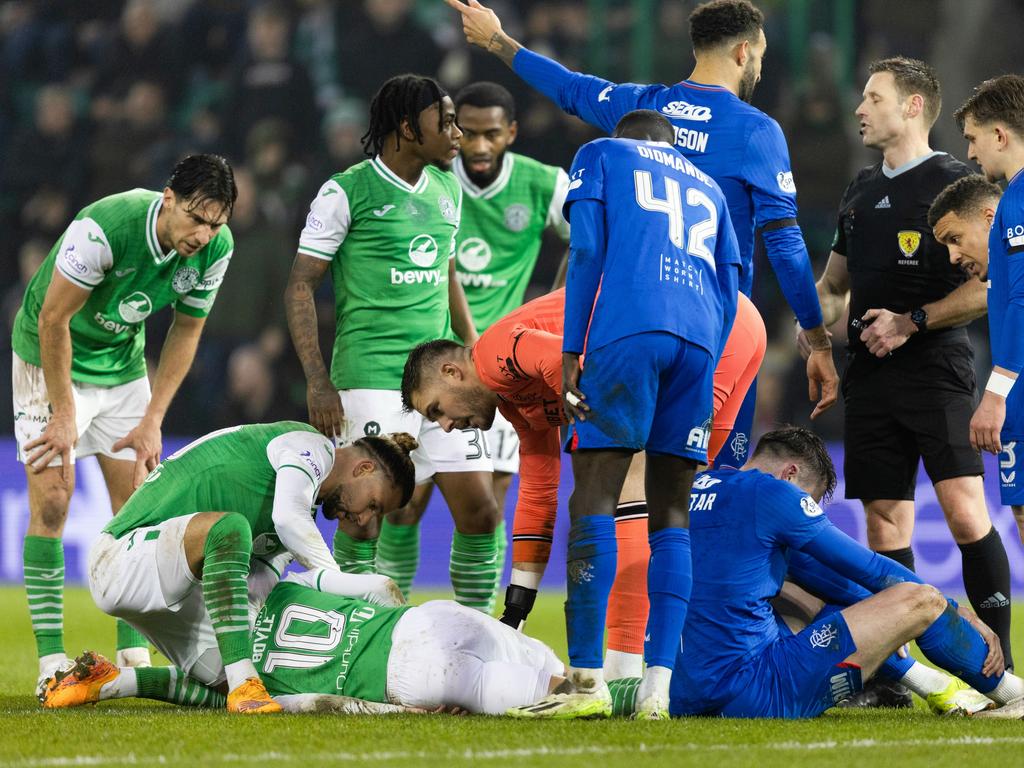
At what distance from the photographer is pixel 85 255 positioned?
5309 mm

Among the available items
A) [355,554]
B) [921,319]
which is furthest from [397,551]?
[921,319]

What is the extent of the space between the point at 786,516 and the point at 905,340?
4.89 ft

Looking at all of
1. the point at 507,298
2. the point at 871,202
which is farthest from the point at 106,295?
the point at 871,202

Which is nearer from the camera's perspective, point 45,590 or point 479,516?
point 45,590

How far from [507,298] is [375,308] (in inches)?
51.4

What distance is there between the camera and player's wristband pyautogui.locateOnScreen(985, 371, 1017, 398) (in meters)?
4.31

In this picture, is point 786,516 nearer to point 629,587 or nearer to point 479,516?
point 629,587

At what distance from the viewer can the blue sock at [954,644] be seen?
4027 mm

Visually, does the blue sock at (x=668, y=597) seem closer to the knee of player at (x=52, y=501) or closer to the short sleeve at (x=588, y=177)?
the short sleeve at (x=588, y=177)

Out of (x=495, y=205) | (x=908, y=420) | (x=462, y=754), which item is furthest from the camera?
(x=495, y=205)

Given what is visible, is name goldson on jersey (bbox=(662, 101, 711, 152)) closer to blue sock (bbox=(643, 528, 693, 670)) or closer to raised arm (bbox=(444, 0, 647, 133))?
raised arm (bbox=(444, 0, 647, 133))

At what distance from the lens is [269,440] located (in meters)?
4.61

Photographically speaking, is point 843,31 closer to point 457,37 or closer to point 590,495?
point 457,37

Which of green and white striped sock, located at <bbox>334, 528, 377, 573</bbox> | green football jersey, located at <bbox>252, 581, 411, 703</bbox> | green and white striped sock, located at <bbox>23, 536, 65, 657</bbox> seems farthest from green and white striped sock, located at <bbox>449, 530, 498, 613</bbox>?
green and white striped sock, located at <bbox>23, 536, 65, 657</bbox>
